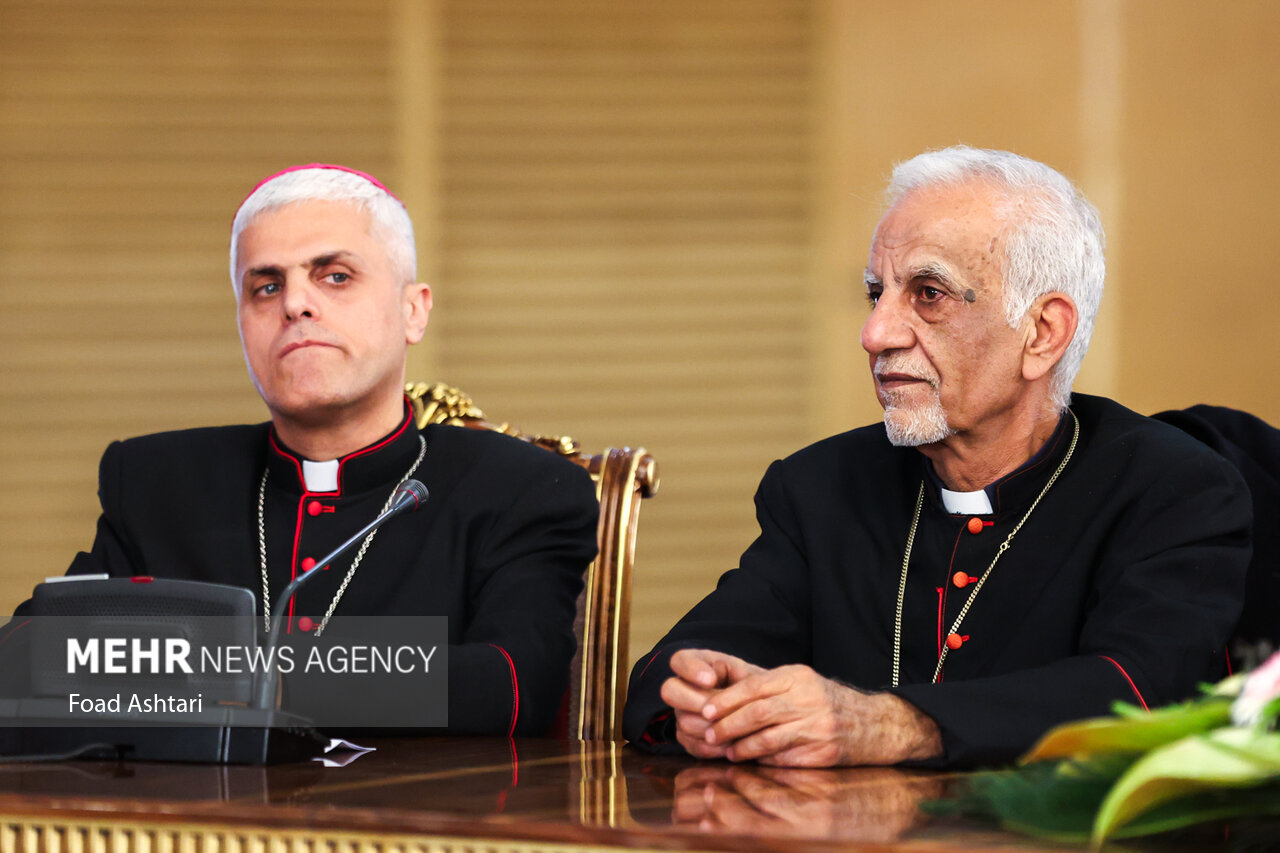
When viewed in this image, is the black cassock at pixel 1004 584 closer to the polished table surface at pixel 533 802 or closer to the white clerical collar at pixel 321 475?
the polished table surface at pixel 533 802

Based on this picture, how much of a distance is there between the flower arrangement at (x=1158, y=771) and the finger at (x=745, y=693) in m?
0.44

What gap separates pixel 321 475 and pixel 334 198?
17.0 inches

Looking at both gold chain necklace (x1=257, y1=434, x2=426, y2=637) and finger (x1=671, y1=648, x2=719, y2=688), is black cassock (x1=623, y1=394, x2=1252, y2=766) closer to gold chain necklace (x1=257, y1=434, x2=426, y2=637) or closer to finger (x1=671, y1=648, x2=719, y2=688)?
finger (x1=671, y1=648, x2=719, y2=688)

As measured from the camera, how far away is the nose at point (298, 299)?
6.85ft

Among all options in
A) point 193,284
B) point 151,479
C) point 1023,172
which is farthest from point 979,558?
point 193,284

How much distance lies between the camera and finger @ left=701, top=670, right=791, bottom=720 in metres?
1.53

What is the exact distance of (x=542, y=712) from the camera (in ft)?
6.43

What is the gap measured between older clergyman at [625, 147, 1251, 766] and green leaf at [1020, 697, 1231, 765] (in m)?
0.63

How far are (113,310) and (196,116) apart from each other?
2.19 ft

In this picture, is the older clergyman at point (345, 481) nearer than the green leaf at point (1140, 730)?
No

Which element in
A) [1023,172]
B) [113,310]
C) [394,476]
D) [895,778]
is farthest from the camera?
[113,310]

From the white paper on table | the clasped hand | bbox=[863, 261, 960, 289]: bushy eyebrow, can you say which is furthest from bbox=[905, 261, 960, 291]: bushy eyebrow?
the white paper on table

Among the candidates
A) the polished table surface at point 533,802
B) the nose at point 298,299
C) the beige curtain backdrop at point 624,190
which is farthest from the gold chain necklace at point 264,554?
the beige curtain backdrop at point 624,190

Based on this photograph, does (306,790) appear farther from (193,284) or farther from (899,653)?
(193,284)
